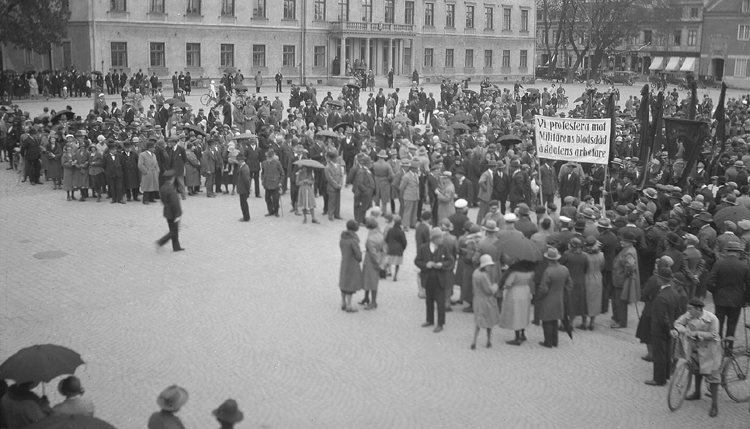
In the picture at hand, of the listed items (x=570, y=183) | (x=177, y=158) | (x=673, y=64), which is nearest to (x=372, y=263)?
(x=570, y=183)

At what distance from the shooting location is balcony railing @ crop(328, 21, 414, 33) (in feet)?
197

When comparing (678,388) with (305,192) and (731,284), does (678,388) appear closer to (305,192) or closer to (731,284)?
(731,284)

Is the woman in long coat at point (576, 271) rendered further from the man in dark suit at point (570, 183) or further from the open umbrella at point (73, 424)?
the open umbrella at point (73, 424)

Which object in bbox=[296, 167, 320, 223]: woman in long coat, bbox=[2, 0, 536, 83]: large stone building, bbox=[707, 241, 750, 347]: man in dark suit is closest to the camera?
bbox=[707, 241, 750, 347]: man in dark suit

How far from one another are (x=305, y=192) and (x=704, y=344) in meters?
10.9

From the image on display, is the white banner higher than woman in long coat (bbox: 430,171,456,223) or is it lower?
higher

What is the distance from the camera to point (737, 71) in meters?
76.1

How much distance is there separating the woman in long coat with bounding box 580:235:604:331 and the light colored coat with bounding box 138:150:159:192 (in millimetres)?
11899

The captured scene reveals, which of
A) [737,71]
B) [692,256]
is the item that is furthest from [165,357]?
[737,71]

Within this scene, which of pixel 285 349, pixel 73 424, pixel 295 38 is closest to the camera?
pixel 73 424

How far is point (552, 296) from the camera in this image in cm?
1144

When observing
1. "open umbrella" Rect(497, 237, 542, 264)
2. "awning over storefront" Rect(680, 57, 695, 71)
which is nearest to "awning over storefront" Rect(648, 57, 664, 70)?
"awning over storefront" Rect(680, 57, 695, 71)

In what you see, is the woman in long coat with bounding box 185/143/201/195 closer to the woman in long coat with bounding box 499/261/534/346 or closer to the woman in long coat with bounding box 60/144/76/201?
the woman in long coat with bounding box 60/144/76/201

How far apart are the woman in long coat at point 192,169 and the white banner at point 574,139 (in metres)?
8.91
